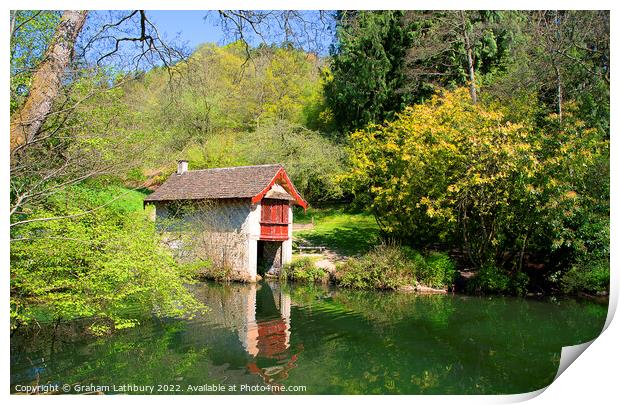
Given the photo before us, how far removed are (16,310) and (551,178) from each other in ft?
37.7

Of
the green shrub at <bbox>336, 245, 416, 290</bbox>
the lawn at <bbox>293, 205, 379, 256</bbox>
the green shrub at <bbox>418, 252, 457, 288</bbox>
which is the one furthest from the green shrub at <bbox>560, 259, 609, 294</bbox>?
the lawn at <bbox>293, 205, 379, 256</bbox>

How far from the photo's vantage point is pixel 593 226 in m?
10.1

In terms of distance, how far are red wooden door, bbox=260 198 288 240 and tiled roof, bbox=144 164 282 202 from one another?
77cm

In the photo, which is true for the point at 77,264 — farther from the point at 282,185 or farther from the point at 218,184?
the point at 282,185

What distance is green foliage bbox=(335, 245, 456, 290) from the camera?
1519cm

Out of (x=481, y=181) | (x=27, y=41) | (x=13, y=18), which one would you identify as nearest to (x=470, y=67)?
(x=481, y=181)

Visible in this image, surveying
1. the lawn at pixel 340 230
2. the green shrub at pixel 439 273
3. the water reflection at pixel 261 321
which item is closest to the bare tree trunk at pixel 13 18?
the water reflection at pixel 261 321

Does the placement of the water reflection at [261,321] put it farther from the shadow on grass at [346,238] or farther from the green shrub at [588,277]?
the green shrub at [588,277]

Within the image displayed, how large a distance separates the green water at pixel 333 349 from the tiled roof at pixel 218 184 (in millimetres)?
5729

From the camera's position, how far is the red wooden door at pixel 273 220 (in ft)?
58.5

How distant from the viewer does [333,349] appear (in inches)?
332

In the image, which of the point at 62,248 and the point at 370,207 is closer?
the point at 62,248
